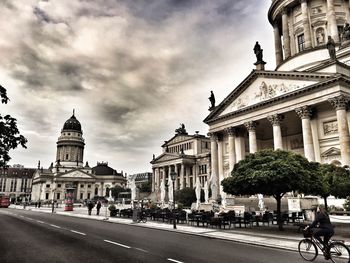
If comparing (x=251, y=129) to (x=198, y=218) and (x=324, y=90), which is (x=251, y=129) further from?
(x=198, y=218)

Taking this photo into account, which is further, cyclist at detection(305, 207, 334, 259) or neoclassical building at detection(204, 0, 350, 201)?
neoclassical building at detection(204, 0, 350, 201)

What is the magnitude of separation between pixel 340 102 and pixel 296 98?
5486 mm

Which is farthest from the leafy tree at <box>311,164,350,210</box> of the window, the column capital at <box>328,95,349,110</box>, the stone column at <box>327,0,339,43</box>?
the window

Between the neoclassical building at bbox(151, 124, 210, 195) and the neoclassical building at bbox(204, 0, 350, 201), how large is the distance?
37.9m

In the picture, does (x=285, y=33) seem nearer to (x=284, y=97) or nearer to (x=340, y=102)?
(x=284, y=97)

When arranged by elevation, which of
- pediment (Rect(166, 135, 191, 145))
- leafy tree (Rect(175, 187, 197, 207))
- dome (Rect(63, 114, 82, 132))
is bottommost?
leafy tree (Rect(175, 187, 197, 207))

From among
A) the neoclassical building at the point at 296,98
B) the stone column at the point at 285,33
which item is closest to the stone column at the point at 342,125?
the neoclassical building at the point at 296,98

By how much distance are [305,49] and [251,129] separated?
61.4ft

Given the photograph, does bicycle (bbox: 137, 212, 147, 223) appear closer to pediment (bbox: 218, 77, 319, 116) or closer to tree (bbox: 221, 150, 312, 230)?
tree (bbox: 221, 150, 312, 230)

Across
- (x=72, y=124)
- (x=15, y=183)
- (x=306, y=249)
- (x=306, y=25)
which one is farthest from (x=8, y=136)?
(x=15, y=183)

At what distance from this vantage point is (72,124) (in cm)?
14638

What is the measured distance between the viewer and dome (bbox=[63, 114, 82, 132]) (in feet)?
477

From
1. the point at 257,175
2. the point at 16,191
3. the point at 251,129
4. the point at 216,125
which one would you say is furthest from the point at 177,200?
the point at 16,191

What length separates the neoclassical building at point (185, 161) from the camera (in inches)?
3509
